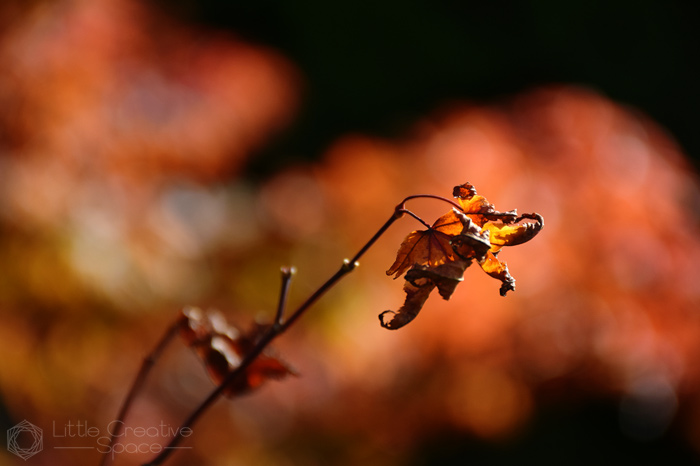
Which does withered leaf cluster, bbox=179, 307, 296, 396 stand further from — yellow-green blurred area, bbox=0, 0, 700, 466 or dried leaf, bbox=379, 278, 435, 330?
yellow-green blurred area, bbox=0, 0, 700, 466

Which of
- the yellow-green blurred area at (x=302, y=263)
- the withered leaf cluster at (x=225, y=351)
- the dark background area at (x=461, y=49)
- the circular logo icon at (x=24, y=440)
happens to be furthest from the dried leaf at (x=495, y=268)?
the dark background area at (x=461, y=49)

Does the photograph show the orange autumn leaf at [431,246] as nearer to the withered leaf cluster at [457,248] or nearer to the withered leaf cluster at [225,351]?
the withered leaf cluster at [457,248]

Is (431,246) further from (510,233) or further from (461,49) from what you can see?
(461,49)

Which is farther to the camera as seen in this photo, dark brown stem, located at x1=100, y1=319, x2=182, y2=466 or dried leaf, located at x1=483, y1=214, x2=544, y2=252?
dark brown stem, located at x1=100, y1=319, x2=182, y2=466

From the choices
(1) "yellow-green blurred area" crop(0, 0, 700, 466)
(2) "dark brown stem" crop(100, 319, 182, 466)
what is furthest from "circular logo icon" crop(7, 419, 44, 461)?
(2) "dark brown stem" crop(100, 319, 182, 466)

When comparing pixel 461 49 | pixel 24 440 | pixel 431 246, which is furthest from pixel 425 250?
pixel 461 49

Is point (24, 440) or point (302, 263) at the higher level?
point (302, 263)
